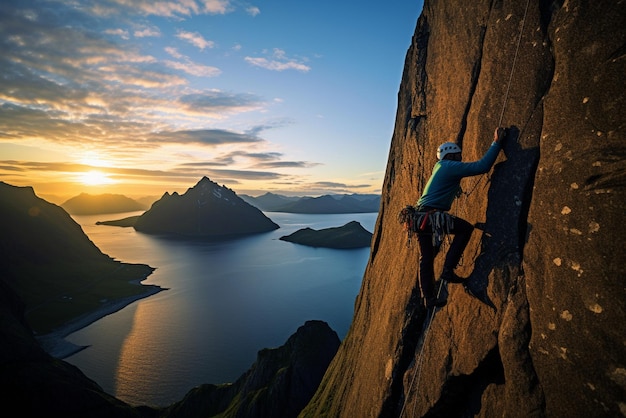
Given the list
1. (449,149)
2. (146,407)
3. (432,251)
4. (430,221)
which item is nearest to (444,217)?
(430,221)

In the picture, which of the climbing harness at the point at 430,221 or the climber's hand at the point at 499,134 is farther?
the climbing harness at the point at 430,221

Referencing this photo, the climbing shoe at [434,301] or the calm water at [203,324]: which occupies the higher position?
the climbing shoe at [434,301]

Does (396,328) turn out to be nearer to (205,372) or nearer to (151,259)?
(205,372)

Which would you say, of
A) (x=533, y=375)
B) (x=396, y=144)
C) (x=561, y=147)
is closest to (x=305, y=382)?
(x=396, y=144)

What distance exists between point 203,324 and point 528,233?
89607mm

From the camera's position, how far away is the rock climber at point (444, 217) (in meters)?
7.46

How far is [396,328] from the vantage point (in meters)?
10.1

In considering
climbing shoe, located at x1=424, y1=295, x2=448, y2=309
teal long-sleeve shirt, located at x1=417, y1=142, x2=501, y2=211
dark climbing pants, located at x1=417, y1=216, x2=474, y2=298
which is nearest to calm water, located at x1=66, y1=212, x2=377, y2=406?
climbing shoe, located at x1=424, y1=295, x2=448, y2=309

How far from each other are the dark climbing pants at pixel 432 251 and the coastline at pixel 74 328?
87662 millimetres

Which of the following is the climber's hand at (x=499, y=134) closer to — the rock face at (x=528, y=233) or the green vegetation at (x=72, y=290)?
the rock face at (x=528, y=233)

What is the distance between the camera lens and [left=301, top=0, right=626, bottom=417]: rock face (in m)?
5.19

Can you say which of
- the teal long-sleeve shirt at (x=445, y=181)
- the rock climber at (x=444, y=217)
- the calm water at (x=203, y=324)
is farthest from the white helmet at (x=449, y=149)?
the calm water at (x=203, y=324)

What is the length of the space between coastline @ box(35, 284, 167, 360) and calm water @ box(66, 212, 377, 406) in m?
2.32

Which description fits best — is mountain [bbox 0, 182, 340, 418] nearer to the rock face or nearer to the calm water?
the calm water
